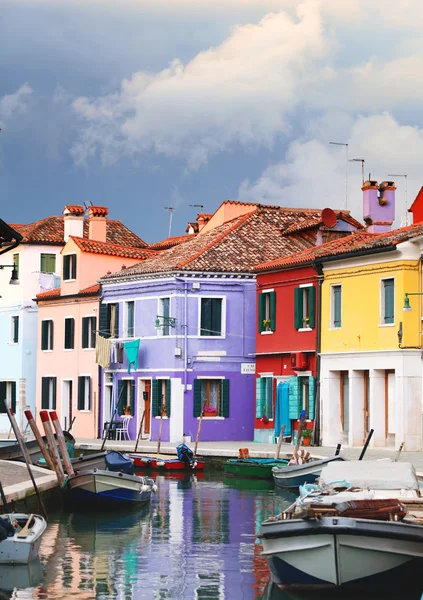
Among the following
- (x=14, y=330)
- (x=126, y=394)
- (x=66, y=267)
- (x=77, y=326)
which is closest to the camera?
(x=126, y=394)

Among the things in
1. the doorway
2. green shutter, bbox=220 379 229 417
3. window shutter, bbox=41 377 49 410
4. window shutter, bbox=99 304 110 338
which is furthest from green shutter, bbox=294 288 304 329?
window shutter, bbox=41 377 49 410

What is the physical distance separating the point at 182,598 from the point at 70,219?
4057cm

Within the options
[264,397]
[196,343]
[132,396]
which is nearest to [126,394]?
[132,396]

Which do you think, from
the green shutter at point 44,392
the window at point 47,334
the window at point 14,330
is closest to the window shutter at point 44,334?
the window at point 47,334

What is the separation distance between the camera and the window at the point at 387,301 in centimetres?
3895

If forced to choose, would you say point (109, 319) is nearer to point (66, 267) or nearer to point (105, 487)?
point (66, 267)

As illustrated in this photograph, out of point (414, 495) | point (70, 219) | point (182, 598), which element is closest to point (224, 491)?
point (414, 495)

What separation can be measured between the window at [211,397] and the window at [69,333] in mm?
8633

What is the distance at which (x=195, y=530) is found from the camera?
25250 mm

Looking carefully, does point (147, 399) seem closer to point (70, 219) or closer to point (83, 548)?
point (70, 219)

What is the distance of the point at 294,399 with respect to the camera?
143 feet

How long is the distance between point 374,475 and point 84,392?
32.2 m

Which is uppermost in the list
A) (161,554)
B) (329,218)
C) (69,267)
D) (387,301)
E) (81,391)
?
(329,218)

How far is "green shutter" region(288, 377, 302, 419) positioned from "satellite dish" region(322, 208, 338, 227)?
7.38m
